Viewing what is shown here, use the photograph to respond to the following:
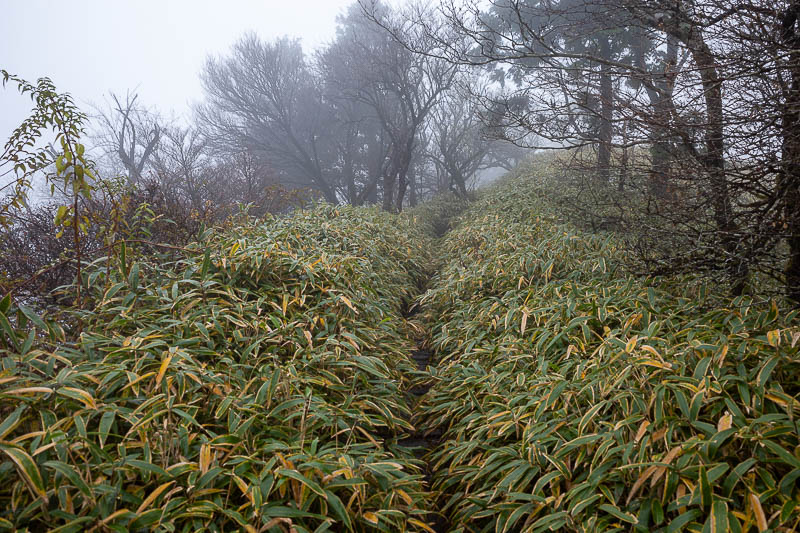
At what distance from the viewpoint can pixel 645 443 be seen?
1708mm

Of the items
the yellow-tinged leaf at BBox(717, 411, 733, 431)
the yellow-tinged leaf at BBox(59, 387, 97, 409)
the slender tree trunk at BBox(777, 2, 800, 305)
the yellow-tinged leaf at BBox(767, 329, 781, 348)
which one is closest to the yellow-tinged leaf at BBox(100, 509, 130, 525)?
the yellow-tinged leaf at BBox(59, 387, 97, 409)

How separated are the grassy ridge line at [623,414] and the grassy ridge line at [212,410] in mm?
380

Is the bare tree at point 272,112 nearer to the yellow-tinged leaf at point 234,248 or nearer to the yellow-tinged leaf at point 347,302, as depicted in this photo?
the yellow-tinged leaf at point 234,248

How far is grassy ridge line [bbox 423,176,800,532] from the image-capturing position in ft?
5.04

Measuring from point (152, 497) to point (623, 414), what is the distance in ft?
6.24

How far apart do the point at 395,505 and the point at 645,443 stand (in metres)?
1.05

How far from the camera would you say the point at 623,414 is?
1.94m

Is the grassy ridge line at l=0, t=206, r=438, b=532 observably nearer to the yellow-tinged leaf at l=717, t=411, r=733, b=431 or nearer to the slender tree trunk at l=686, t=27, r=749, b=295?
the yellow-tinged leaf at l=717, t=411, r=733, b=431

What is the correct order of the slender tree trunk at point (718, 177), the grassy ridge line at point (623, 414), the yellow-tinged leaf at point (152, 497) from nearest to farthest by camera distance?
1. the yellow-tinged leaf at point (152, 497)
2. the grassy ridge line at point (623, 414)
3. the slender tree trunk at point (718, 177)

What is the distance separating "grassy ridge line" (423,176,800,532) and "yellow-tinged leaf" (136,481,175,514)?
116cm

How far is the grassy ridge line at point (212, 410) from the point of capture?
1458 mm

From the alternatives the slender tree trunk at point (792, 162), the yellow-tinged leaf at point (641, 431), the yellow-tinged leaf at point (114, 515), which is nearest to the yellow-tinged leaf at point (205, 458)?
the yellow-tinged leaf at point (114, 515)

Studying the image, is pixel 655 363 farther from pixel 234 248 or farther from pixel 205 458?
pixel 234 248

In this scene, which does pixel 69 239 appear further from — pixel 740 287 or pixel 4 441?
pixel 740 287
